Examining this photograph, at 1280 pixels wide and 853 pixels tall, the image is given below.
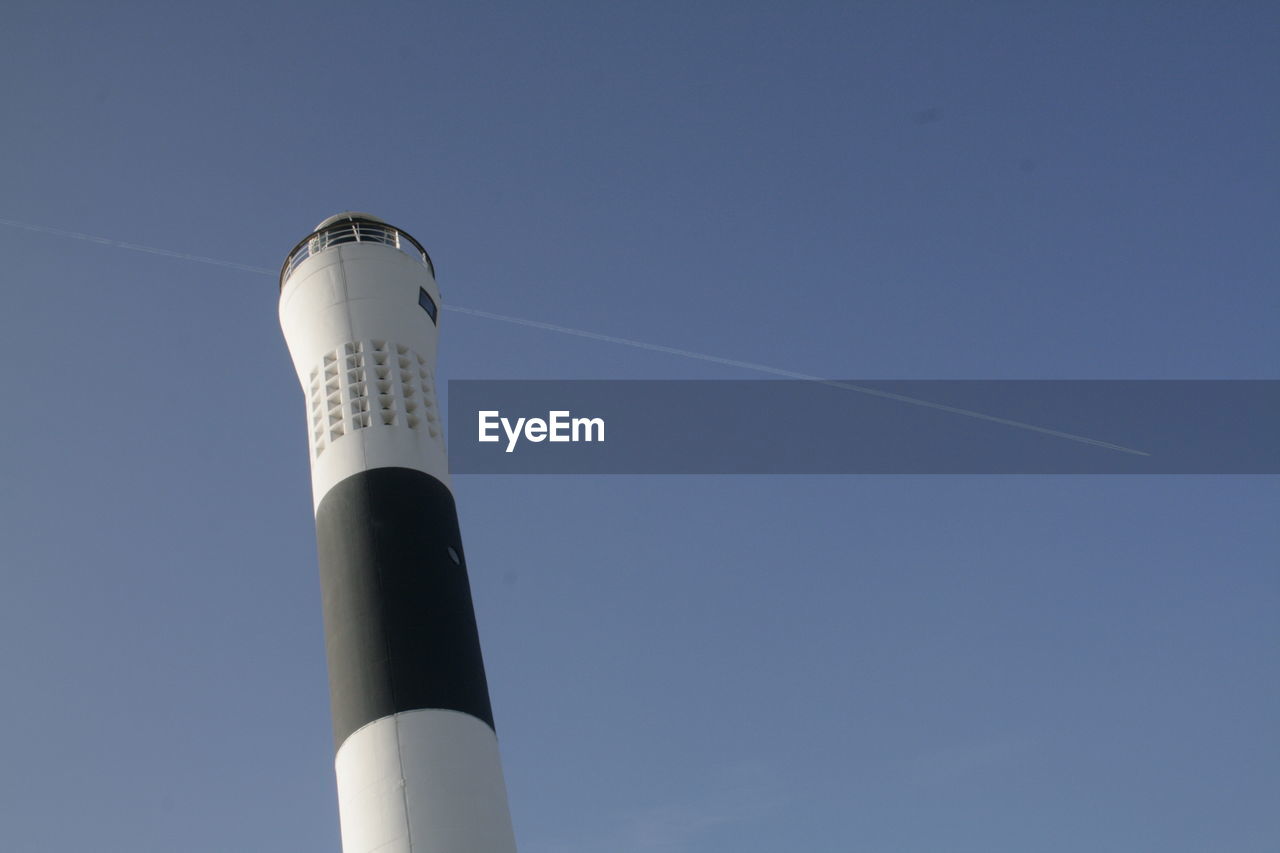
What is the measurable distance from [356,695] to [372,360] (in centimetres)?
852

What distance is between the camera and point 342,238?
31.4 meters

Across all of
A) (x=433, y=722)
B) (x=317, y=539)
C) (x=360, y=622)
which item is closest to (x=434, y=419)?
(x=317, y=539)

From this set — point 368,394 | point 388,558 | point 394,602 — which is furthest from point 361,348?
point 394,602

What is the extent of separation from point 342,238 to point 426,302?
2.88m

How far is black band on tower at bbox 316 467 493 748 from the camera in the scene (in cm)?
2381

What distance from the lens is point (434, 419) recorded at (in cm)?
2873

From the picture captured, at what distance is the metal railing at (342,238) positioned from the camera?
31234mm

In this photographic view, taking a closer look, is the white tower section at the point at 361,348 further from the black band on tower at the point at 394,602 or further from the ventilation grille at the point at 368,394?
the black band on tower at the point at 394,602

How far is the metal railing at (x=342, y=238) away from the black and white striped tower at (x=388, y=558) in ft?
0.13

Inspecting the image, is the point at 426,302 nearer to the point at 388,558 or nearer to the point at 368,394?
the point at 368,394

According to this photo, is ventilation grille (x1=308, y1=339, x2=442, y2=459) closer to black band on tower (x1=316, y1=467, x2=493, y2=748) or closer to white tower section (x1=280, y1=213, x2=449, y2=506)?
white tower section (x1=280, y1=213, x2=449, y2=506)

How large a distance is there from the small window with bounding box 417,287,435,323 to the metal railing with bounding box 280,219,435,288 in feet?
4.68

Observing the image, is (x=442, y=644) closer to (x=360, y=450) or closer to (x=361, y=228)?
(x=360, y=450)

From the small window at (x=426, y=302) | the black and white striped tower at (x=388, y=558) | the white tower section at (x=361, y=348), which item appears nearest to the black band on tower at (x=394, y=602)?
the black and white striped tower at (x=388, y=558)
